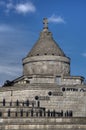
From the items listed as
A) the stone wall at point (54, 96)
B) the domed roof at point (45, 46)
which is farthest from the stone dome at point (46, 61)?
the stone wall at point (54, 96)

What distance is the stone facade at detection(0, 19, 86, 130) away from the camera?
129 ft

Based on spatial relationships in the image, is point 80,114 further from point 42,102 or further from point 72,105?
point 42,102

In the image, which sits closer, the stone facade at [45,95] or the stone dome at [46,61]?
the stone facade at [45,95]

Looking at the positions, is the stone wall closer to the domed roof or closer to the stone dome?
the stone dome

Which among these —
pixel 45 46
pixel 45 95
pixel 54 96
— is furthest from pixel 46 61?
pixel 54 96

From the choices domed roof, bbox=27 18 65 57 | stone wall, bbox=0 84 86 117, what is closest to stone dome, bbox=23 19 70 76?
domed roof, bbox=27 18 65 57

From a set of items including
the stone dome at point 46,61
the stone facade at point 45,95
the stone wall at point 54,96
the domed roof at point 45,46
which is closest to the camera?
the stone facade at point 45,95

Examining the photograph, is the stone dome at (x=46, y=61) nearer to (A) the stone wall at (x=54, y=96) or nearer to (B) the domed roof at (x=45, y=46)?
(B) the domed roof at (x=45, y=46)

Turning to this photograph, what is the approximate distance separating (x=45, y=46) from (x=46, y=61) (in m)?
2.56

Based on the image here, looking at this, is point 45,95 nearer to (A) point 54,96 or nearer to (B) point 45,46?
(A) point 54,96

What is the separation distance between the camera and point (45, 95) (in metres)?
53.0

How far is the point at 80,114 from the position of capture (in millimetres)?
51656

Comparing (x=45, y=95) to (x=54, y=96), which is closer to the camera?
(x=54, y=96)

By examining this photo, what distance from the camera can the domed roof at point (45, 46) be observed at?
59803 millimetres
